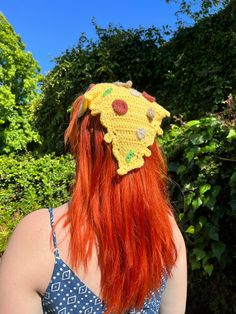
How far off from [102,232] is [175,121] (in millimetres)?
4841

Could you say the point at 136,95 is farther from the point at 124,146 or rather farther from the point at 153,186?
the point at 153,186

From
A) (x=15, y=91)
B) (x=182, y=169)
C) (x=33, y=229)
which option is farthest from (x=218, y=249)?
(x=15, y=91)

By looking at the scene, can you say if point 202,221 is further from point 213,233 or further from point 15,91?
point 15,91

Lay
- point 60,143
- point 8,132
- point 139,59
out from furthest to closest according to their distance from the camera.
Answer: point 8,132 → point 60,143 → point 139,59

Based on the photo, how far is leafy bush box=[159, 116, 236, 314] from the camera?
2762 mm

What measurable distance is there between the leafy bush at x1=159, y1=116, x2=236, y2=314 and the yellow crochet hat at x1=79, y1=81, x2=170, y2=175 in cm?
139

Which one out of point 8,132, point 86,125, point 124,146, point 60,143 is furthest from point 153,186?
point 8,132

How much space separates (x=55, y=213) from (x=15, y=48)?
44.6 ft

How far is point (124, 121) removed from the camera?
1350 millimetres

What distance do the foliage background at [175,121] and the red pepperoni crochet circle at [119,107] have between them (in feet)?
3.11

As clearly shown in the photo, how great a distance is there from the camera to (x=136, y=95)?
1414 millimetres

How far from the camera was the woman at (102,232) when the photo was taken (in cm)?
126

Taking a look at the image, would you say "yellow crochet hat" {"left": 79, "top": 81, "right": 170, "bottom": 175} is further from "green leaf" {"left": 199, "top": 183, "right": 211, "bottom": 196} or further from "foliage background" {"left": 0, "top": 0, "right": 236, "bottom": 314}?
"green leaf" {"left": 199, "top": 183, "right": 211, "bottom": 196}

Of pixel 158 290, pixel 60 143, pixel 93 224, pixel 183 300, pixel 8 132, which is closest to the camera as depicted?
pixel 93 224
